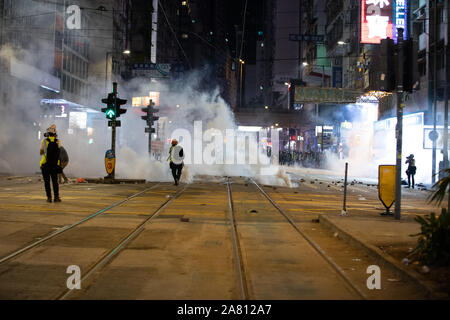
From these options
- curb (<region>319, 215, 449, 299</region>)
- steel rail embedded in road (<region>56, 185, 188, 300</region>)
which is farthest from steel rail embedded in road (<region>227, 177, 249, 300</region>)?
curb (<region>319, 215, 449, 299</region>)

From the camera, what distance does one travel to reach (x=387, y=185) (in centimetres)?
1110

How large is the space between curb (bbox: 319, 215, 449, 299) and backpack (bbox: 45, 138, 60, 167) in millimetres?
6528

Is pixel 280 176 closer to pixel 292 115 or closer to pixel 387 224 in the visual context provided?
pixel 387 224

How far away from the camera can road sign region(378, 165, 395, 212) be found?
1108cm

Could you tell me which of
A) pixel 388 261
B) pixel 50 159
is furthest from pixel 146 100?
pixel 388 261

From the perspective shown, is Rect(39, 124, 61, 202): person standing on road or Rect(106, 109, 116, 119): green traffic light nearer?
Rect(39, 124, 61, 202): person standing on road

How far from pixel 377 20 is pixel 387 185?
74.1 feet

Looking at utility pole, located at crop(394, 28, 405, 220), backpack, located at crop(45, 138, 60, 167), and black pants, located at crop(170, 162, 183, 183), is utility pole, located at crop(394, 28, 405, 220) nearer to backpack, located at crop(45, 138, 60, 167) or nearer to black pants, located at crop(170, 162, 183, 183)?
backpack, located at crop(45, 138, 60, 167)

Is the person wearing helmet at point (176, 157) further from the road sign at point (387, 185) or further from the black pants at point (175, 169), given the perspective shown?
the road sign at point (387, 185)

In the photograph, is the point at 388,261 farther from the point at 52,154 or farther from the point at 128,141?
the point at 128,141

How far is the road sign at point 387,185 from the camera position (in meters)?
11.1
